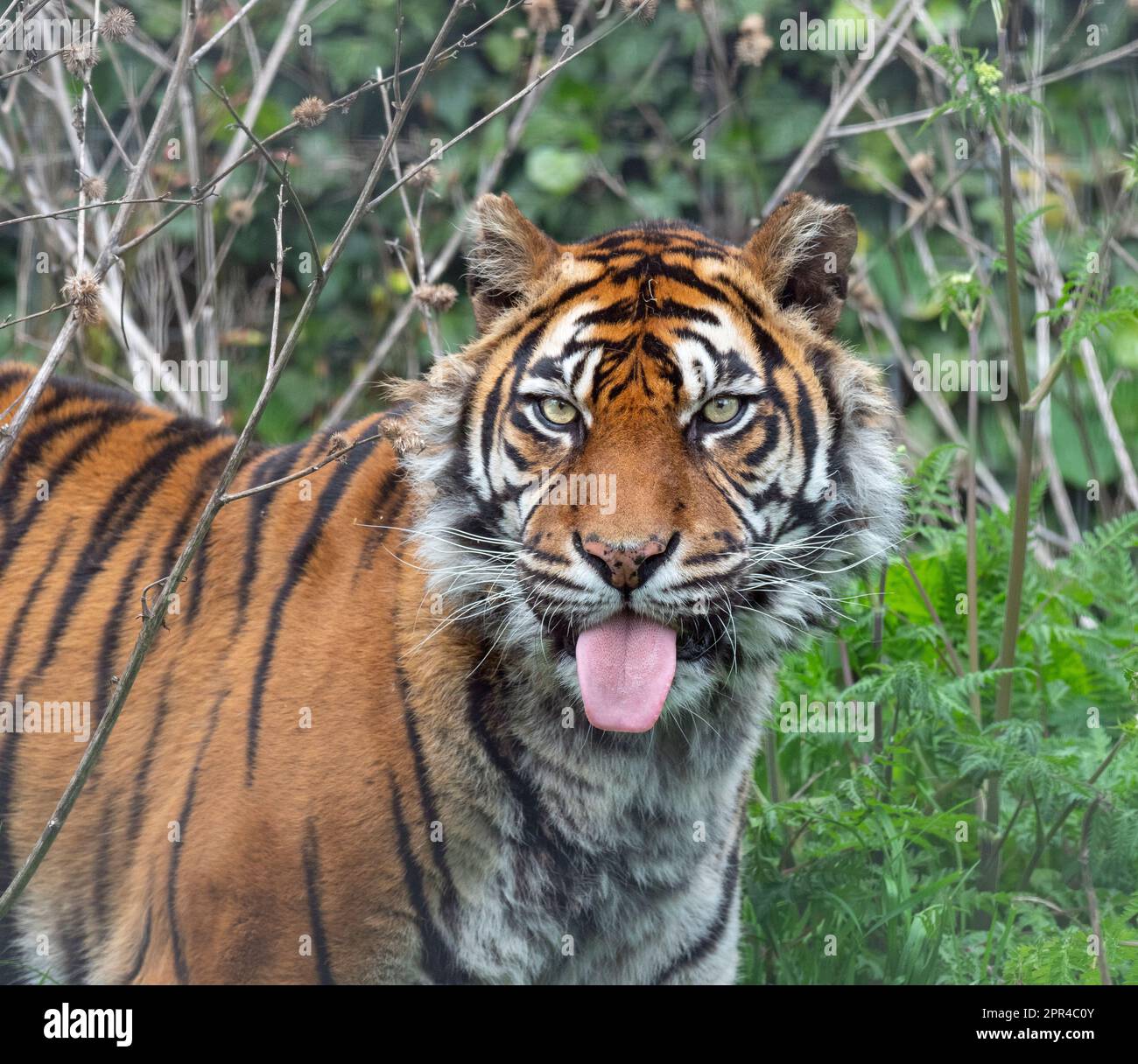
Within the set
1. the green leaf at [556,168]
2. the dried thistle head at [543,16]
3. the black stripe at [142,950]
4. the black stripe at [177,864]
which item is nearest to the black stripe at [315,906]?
the black stripe at [177,864]

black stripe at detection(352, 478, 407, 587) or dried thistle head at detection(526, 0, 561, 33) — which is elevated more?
dried thistle head at detection(526, 0, 561, 33)

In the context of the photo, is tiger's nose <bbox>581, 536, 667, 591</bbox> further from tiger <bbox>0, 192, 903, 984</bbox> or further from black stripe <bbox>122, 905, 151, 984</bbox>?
black stripe <bbox>122, 905, 151, 984</bbox>

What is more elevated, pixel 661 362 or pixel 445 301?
Result: pixel 445 301

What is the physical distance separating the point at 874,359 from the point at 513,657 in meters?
2.74

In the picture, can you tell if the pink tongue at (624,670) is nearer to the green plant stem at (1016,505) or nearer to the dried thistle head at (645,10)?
the green plant stem at (1016,505)

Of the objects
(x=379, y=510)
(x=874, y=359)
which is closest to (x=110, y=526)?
(x=379, y=510)

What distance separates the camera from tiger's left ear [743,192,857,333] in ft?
8.43

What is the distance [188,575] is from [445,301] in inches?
32.3

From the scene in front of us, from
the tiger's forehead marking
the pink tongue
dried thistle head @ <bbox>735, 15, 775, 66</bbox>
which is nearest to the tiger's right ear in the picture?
the tiger's forehead marking

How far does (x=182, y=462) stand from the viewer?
3123 millimetres

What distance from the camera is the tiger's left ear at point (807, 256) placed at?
257 centimetres
